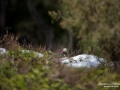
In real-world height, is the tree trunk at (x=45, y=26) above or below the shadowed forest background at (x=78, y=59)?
above

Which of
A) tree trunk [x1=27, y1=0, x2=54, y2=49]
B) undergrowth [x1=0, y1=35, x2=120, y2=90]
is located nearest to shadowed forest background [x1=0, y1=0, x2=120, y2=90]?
undergrowth [x1=0, y1=35, x2=120, y2=90]

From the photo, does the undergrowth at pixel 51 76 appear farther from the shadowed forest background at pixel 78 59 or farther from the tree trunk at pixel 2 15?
the tree trunk at pixel 2 15

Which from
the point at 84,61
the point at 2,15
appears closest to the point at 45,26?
the point at 2,15

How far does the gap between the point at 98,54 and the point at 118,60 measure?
0.68 metres

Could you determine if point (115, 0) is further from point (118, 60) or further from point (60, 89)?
point (60, 89)

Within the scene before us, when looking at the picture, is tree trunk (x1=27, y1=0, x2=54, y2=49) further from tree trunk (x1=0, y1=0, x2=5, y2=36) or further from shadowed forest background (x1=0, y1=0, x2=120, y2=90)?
shadowed forest background (x1=0, y1=0, x2=120, y2=90)

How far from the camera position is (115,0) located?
8867 mm

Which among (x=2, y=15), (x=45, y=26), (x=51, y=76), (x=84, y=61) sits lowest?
(x=51, y=76)

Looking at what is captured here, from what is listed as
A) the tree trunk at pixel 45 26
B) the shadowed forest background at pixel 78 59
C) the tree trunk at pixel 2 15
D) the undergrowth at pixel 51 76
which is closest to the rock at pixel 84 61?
the shadowed forest background at pixel 78 59

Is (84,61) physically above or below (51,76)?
above

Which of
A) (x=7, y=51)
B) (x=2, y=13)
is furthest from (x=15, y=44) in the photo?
(x=2, y=13)

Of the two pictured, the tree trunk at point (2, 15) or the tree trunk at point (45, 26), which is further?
the tree trunk at point (2, 15)

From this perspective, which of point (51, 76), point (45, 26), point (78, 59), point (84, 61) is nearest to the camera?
point (51, 76)

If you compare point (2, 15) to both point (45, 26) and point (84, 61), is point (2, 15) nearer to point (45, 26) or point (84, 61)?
point (45, 26)
